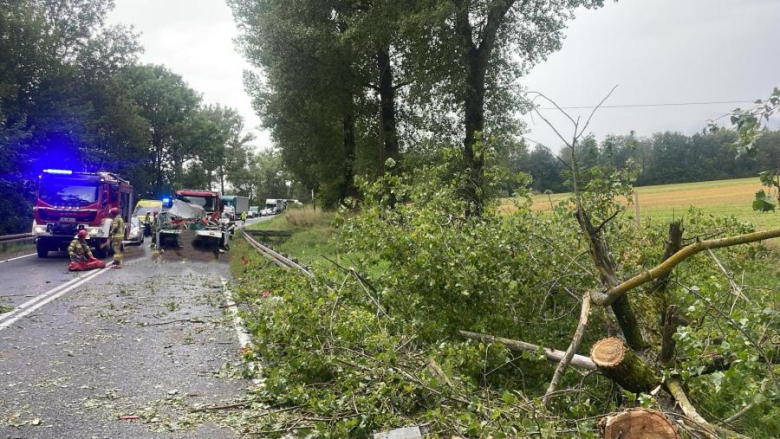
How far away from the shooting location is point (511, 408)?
3.64m

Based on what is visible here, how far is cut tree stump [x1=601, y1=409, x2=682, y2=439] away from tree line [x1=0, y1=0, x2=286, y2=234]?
2423cm

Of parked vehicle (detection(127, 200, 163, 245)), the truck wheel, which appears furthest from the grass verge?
the truck wheel

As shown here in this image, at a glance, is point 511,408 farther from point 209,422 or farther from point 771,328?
point 209,422

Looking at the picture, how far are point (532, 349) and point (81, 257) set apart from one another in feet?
48.6

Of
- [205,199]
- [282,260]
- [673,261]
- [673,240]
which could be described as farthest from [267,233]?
[673,261]

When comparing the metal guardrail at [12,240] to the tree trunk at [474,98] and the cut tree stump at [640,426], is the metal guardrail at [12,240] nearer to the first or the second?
the tree trunk at [474,98]

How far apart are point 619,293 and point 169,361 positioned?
15.9ft

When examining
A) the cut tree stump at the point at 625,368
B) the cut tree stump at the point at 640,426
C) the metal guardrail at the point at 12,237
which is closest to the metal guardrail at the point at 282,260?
the cut tree stump at the point at 625,368

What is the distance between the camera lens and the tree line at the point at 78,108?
25.9 metres

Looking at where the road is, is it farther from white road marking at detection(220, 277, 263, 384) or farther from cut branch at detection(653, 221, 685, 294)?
cut branch at detection(653, 221, 685, 294)

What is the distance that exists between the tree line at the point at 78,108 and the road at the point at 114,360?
568 inches

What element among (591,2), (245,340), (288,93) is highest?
(591,2)

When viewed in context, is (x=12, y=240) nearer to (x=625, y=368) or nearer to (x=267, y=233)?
(x=267, y=233)

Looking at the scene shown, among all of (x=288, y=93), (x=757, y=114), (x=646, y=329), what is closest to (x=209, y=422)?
(x=646, y=329)
